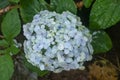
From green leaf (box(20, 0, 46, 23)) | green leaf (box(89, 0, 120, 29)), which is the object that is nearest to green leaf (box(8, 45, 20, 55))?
green leaf (box(20, 0, 46, 23))

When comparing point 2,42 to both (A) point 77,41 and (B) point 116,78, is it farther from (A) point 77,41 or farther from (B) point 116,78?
(B) point 116,78

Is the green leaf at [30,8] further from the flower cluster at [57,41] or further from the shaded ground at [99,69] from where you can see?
the shaded ground at [99,69]

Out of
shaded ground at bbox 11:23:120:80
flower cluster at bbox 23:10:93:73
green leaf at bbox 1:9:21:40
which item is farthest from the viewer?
shaded ground at bbox 11:23:120:80

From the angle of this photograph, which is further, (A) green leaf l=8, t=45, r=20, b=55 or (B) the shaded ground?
(B) the shaded ground

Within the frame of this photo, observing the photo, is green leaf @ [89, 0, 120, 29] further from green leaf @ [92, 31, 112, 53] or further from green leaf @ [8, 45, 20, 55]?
green leaf @ [8, 45, 20, 55]

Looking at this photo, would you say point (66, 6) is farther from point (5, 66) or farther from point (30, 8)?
point (5, 66)

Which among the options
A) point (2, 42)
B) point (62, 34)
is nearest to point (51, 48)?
point (62, 34)
